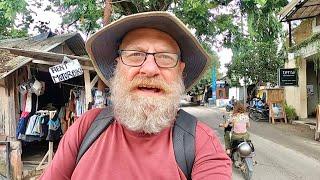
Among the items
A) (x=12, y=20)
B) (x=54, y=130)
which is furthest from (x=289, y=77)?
(x=54, y=130)

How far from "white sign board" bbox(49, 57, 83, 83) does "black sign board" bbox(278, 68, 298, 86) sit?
513 inches

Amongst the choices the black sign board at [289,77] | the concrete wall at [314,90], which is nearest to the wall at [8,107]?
the black sign board at [289,77]

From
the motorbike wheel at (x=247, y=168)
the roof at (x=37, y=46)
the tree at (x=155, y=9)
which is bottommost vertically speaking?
the motorbike wheel at (x=247, y=168)

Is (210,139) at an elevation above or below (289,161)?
above

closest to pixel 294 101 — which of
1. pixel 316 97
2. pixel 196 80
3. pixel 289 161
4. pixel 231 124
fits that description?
pixel 316 97

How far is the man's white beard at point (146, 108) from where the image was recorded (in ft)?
5.77

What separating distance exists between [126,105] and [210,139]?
1.42 feet

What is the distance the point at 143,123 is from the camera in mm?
1769

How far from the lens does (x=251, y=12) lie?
469 inches

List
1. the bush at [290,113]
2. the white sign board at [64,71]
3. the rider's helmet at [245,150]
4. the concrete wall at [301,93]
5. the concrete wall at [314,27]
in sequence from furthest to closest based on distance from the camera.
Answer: the bush at [290,113] → the concrete wall at [301,93] → the concrete wall at [314,27] → the rider's helmet at [245,150] → the white sign board at [64,71]

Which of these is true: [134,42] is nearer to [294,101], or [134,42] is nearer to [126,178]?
[126,178]

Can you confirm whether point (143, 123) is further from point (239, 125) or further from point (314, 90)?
point (314, 90)

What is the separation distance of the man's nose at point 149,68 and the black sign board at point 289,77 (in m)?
17.4

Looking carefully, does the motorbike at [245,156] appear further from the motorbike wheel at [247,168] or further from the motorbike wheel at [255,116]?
the motorbike wheel at [255,116]
